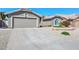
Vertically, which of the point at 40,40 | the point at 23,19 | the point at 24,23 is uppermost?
the point at 23,19

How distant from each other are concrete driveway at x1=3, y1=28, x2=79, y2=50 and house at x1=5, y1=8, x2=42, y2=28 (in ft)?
0.45

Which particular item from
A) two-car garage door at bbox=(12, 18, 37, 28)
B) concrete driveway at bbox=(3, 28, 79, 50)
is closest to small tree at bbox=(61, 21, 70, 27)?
concrete driveway at bbox=(3, 28, 79, 50)

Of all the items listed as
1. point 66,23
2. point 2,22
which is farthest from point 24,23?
point 66,23

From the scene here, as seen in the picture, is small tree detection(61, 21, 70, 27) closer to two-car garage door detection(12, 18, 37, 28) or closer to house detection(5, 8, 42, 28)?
house detection(5, 8, 42, 28)

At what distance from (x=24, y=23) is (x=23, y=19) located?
125 mm

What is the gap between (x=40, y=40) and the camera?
4.46 metres

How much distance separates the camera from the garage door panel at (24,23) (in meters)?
4.56

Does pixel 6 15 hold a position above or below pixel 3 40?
above

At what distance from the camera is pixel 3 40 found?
14.8 ft

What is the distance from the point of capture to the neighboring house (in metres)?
4.51

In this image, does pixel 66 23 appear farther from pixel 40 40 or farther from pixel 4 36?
pixel 4 36
